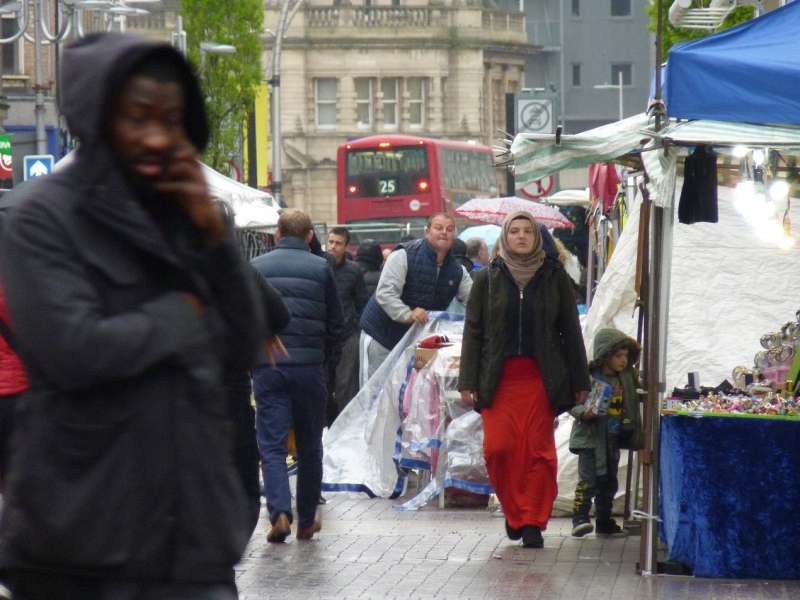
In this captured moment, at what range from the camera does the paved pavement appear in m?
8.84

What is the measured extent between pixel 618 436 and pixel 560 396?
62 cm

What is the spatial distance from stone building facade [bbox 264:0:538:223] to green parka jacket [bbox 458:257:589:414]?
7725 cm

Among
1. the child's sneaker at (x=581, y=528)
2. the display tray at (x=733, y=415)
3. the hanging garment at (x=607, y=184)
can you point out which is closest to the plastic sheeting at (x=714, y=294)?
the child's sneaker at (x=581, y=528)

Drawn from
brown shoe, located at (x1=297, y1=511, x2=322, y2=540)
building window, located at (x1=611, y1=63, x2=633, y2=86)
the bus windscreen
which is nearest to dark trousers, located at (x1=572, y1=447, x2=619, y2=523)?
brown shoe, located at (x1=297, y1=511, x2=322, y2=540)

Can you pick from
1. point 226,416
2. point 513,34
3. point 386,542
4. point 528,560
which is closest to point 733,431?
point 528,560

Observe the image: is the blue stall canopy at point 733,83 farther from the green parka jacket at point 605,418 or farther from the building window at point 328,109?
the building window at point 328,109

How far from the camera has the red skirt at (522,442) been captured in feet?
34.3

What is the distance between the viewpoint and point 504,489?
34.5ft

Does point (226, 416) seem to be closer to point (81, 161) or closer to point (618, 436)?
point (81, 161)

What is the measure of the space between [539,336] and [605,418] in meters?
0.67

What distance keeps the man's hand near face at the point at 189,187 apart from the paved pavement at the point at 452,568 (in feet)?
17.6

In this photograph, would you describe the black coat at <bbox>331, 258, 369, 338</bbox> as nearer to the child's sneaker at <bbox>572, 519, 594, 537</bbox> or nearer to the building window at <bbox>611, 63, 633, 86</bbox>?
the child's sneaker at <bbox>572, 519, 594, 537</bbox>

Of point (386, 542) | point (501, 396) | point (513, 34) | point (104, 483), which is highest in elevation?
point (513, 34)

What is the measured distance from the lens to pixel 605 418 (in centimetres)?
1069
